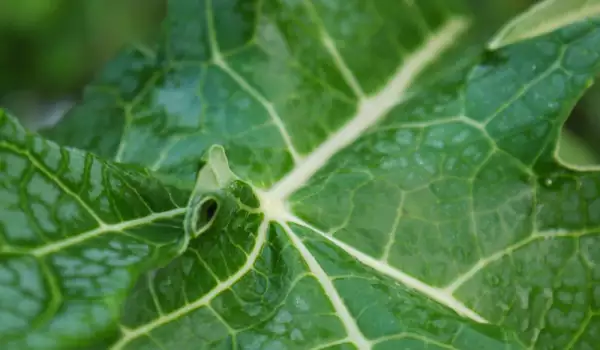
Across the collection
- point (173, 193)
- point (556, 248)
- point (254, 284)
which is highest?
point (173, 193)

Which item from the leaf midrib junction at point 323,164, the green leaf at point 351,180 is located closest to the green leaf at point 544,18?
the green leaf at point 351,180

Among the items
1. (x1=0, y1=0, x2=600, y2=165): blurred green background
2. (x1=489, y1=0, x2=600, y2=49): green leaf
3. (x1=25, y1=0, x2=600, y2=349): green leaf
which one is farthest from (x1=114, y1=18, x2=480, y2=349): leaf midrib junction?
(x1=0, y1=0, x2=600, y2=165): blurred green background

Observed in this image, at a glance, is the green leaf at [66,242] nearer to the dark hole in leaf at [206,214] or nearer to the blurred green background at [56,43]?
the dark hole in leaf at [206,214]

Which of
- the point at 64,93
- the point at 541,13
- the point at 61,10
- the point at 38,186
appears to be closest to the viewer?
the point at 38,186

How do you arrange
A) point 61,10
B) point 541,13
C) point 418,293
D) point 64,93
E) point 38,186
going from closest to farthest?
point 38,186 → point 418,293 → point 541,13 → point 61,10 → point 64,93

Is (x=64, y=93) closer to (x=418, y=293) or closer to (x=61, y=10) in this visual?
(x=61, y=10)

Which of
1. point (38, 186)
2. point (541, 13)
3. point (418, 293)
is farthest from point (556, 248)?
point (38, 186)
